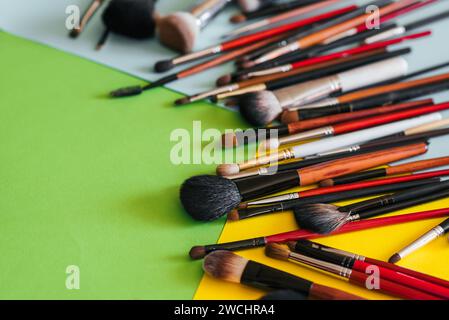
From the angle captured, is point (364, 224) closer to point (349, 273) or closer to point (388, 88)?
point (349, 273)

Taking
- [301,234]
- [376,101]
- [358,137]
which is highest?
[376,101]

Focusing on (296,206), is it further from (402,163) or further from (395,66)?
(395,66)

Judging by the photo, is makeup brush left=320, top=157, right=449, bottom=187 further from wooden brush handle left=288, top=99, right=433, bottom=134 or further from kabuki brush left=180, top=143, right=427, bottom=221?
wooden brush handle left=288, top=99, right=433, bottom=134

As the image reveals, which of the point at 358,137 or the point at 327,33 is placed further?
the point at 327,33

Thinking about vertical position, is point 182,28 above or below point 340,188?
above

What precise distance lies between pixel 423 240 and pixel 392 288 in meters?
0.16

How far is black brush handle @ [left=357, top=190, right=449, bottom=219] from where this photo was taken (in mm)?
1396

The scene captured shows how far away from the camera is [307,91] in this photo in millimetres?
1644

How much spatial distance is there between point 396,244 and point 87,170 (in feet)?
2.33

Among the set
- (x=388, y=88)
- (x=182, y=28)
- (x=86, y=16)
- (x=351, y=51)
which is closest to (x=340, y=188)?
(x=388, y=88)

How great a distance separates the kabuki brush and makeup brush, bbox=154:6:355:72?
0.44m

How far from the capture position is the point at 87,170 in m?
1.48

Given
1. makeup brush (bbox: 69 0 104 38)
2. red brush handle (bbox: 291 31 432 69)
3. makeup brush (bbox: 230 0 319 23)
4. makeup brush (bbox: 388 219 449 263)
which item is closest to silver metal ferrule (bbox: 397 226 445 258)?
makeup brush (bbox: 388 219 449 263)

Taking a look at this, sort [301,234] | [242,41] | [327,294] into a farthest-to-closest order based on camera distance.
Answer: [242,41], [301,234], [327,294]
